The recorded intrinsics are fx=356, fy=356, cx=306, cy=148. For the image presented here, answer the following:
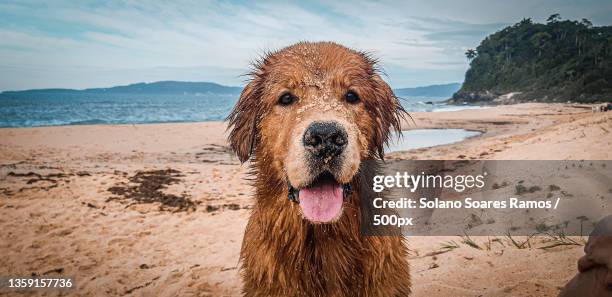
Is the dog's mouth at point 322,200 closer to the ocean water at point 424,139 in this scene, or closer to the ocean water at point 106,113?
the ocean water at point 106,113

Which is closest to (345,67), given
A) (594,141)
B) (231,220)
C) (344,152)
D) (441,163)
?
(344,152)

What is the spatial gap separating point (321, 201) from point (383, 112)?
3.72ft

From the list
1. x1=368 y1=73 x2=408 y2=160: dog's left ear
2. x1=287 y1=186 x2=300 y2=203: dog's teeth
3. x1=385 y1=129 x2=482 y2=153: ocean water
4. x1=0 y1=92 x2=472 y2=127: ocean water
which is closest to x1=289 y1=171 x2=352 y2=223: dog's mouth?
x1=287 y1=186 x2=300 y2=203: dog's teeth

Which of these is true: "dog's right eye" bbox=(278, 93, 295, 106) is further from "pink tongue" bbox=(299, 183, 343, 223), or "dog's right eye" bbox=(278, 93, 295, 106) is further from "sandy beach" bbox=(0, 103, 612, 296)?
"sandy beach" bbox=(0, 103, 612, 296)

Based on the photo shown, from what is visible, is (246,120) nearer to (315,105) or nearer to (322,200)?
(315,105)

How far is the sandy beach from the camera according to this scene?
328cm

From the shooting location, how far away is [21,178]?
7945 mm

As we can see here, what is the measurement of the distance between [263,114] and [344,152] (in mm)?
971

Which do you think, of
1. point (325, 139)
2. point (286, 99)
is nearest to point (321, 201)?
point (325, 139)

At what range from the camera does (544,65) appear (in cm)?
3866

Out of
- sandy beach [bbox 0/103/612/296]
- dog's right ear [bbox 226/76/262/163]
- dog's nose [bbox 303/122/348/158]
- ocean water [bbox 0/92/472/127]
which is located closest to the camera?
dog's nose [bbox 303/122/348/158]

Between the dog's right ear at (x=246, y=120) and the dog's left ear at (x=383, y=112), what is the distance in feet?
3.23

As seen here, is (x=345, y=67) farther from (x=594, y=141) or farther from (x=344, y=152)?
(x=594, y=141)

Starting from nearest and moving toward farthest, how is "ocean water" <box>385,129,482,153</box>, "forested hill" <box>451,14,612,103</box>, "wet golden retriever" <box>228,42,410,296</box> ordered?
1. "wet golden retriever" <box>228,42,410,296</box>
2. "ocean water" <box>385,129,482,153</box>
3. "forested hill" <box>451,14,612,103</box>
